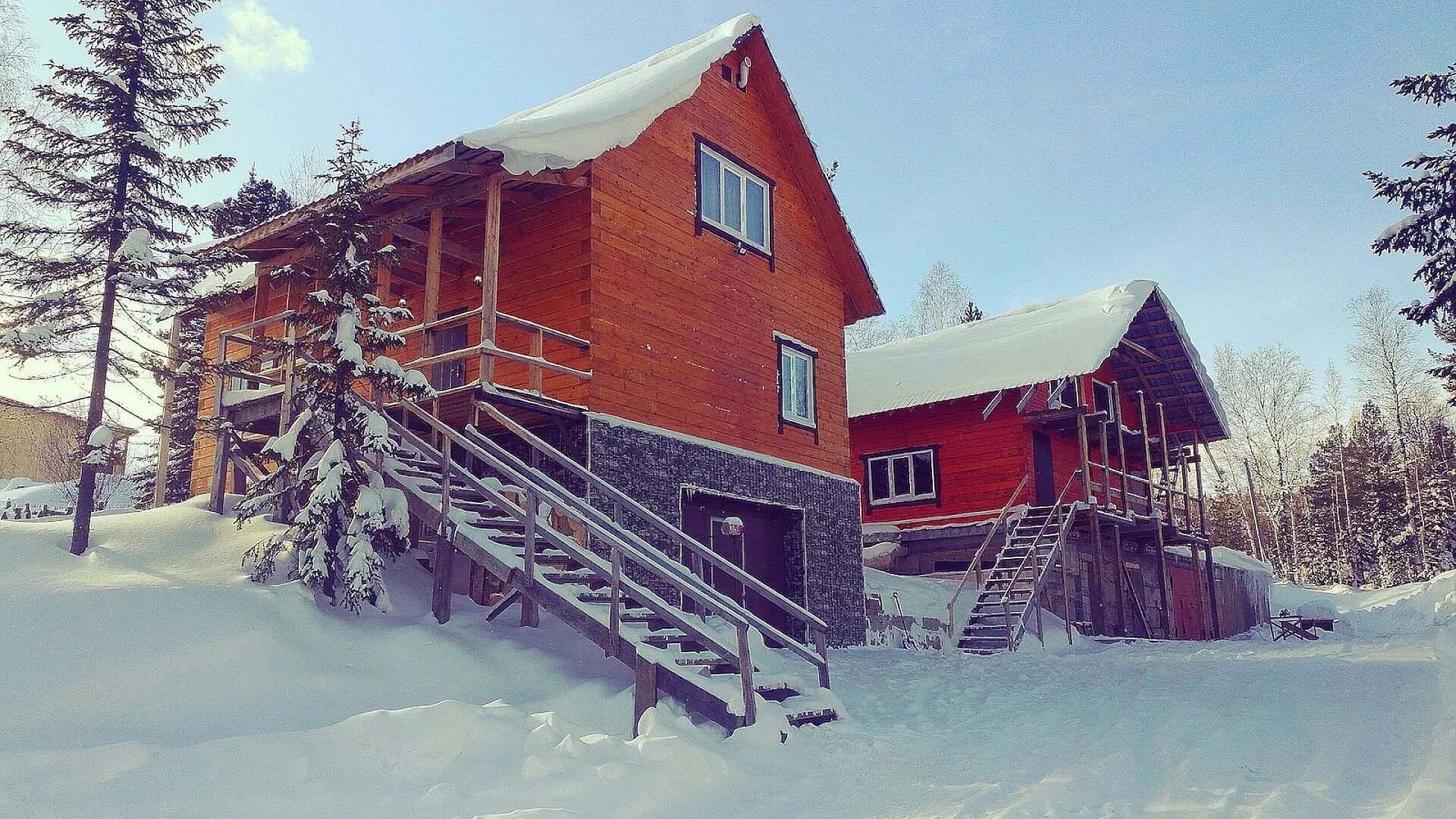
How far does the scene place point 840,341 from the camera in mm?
20656

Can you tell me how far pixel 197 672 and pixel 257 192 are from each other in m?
25.6

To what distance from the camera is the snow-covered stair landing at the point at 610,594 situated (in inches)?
391

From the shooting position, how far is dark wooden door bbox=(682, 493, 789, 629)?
16.5 meters

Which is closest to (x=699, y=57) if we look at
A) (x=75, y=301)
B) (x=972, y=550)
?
(x=75, y=301)

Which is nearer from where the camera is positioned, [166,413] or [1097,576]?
[166,413]

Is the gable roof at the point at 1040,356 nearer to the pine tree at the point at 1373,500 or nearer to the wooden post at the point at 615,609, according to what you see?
the wooden post at the point at 615,609

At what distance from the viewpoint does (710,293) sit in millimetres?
17219

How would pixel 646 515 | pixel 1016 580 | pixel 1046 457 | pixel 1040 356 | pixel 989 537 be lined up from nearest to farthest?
pixel 646 515
pixel 1016 580
pixel 989 537
pixel 1040 356
pixel 1046 457

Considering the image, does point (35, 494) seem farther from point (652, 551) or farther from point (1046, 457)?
point (652, 551)

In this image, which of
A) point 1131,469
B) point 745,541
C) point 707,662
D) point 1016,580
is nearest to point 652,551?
point 707,662

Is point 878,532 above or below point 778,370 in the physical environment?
below

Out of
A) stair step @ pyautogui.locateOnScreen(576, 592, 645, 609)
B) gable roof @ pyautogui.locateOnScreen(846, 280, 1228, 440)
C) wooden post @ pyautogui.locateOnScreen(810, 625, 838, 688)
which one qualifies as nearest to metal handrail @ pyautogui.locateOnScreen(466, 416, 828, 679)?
wooden post @ pyautogui.locateOnScreen(810, 625, 838, 688)

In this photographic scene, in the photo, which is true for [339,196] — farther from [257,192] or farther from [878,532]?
[257,192]

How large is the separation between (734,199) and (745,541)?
235 inches
